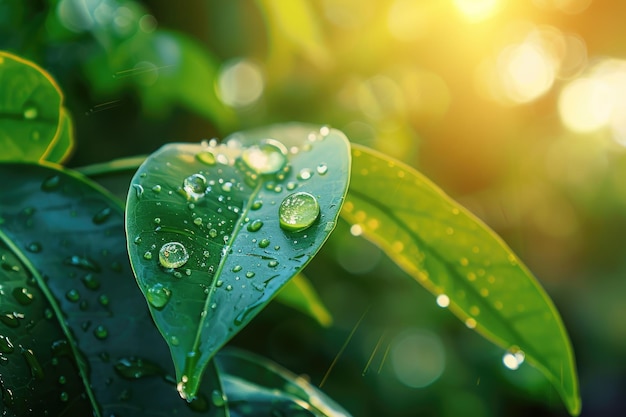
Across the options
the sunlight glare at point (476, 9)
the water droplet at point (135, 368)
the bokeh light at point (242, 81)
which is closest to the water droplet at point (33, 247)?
the water droplet at point (135, 368)

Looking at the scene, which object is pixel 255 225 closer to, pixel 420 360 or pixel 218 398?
pixel 218 398

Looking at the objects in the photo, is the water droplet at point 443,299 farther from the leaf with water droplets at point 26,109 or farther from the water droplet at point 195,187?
the leaf with water droplets at point 26,109

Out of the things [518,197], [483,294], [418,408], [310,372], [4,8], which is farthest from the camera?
[518,197]

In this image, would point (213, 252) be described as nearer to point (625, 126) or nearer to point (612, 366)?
point (625, 126)

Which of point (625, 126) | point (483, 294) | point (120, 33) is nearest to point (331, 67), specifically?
point (120, 33)

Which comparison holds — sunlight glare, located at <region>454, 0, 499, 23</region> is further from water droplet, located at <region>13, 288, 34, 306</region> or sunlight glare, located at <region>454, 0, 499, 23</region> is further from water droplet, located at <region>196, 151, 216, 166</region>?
water droplet, located at <region>13, 288, 34, 306</region>

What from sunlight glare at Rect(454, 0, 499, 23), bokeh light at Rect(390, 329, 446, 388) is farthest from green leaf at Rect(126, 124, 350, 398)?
bokeh light at Rect(390, 329, 446, 388)
